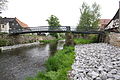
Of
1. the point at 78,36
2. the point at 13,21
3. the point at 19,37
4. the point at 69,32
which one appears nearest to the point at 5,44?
the point at 19,37

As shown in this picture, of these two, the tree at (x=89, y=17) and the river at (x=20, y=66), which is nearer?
the river at (x=20, y=66)

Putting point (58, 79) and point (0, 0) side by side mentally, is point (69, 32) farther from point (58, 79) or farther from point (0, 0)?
point (58, 79)

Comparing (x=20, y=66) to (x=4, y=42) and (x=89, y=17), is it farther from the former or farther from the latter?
(x=89, y=17)

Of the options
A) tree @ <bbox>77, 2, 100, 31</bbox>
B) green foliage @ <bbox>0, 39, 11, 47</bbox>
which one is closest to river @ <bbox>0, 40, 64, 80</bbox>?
green foliage @ <bbox>0, 39, 11, 47</bbox>

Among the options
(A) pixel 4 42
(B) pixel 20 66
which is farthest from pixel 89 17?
(B) pixel 20 66

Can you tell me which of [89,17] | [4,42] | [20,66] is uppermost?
[89,17]

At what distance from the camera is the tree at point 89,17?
105 ft

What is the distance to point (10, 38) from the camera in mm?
29156

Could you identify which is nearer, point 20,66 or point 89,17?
point 20,66

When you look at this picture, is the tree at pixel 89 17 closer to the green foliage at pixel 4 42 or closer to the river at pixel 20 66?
the green foliage at pixel 4 42

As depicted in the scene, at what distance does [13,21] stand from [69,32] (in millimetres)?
35759

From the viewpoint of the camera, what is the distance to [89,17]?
32156 millimetres

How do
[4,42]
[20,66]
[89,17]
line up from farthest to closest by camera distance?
[89,17], [4,42], [20,66]

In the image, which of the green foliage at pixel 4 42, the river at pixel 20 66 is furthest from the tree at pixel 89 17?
the river at pixel 20 66
